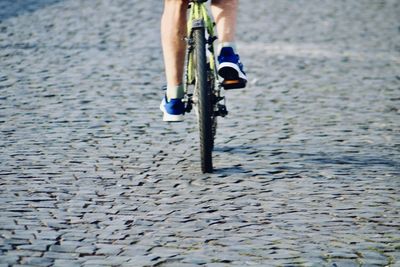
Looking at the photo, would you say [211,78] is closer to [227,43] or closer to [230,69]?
[230,69]

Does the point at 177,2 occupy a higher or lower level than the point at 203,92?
higher

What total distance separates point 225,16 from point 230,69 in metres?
0.31

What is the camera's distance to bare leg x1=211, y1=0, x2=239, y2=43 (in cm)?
626

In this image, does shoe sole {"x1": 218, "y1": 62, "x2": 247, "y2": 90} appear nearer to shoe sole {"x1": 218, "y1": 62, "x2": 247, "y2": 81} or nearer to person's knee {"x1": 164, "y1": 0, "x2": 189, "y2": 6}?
shoe sole {"x1": 218, "y1": 62, "x2": 247, "y2": 81}

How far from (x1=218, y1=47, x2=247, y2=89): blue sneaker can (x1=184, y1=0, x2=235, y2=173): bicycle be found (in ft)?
0.06

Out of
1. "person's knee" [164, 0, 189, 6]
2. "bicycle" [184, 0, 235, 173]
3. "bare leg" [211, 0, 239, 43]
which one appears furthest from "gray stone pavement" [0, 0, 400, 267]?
"person's knee" [164, 0, 189, 6]

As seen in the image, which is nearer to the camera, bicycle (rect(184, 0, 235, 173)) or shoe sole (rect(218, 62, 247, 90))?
bicycle (rect(184, 0, 235, 173))

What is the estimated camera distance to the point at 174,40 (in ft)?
20.8

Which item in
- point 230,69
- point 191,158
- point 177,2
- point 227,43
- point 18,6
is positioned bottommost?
point 191,158

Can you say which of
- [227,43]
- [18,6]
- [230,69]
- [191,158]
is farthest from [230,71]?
[18,6]

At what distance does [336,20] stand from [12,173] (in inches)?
329

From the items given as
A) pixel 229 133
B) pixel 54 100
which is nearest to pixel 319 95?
pixel 229 133

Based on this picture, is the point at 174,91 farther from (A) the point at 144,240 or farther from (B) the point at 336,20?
(B) the point at 336,20

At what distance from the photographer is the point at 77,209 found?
5.34m
